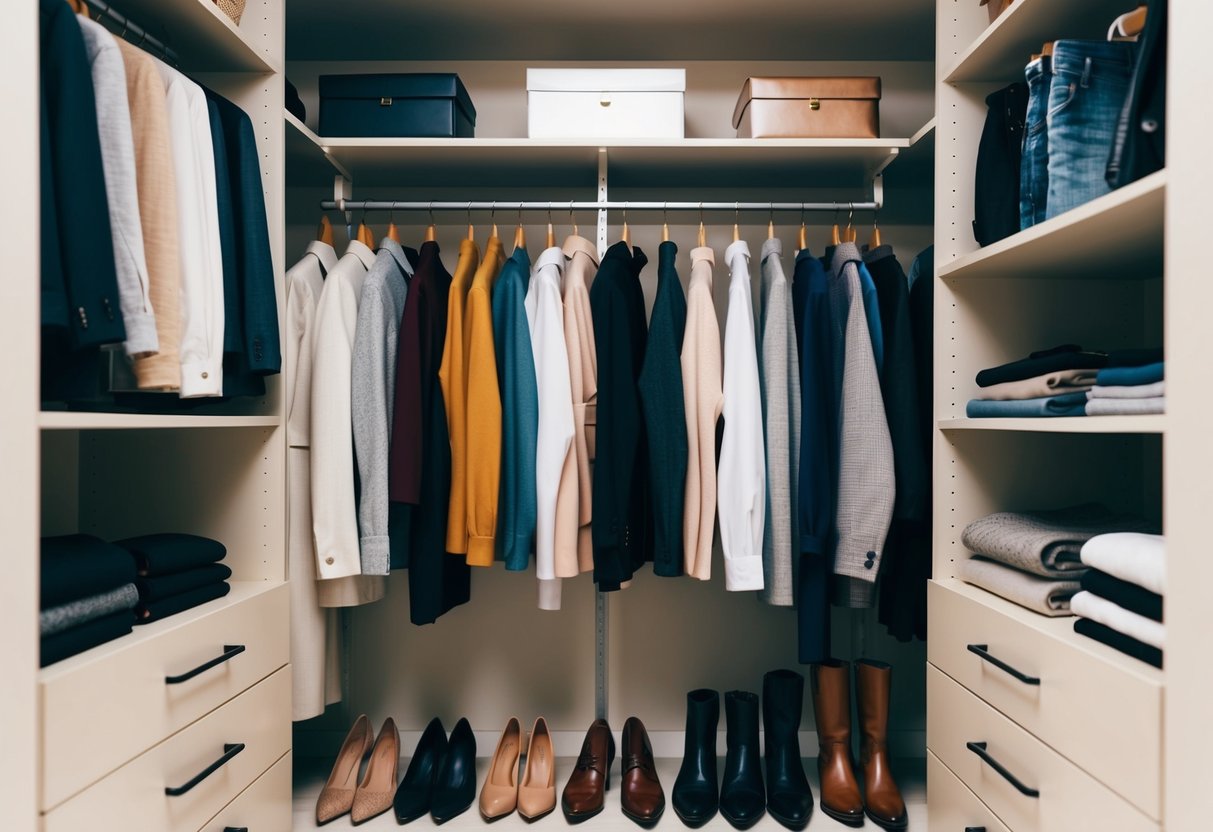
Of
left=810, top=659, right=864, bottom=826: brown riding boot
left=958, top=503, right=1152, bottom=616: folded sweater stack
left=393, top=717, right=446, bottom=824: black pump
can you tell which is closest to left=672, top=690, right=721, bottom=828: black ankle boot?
left=810, top=659, right=864, bottom=826: brown riding boot

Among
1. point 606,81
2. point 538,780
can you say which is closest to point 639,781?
→ point 538,780

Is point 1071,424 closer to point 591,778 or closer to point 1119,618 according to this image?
point 1119,618

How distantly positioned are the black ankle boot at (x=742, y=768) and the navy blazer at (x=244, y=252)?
4.46 feet

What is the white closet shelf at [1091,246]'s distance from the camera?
109 centimetres

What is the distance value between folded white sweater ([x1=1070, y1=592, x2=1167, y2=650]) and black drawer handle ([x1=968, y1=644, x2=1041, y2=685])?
5.1 inches

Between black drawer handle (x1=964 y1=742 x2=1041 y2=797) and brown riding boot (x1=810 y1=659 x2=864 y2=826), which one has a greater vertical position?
black drawer handle (x1=964 y1=742 x2=1041 y2=797)

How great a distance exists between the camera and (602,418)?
1.71m

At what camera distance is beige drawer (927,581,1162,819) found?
99 cm

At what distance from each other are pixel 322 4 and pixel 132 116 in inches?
38.2

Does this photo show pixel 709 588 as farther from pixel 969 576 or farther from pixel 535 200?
pixel 535 200

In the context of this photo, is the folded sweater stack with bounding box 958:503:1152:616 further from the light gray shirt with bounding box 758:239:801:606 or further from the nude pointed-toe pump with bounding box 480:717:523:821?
the nude pointed-toe pump with bounding box 480:717:523:821

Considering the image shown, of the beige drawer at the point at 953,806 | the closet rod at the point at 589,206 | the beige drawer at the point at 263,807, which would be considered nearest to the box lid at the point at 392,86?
the closet rod at the point at 589,206

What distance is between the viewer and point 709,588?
2281mm

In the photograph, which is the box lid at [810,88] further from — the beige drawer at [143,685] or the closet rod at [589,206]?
the beige drawer at [143,685]
